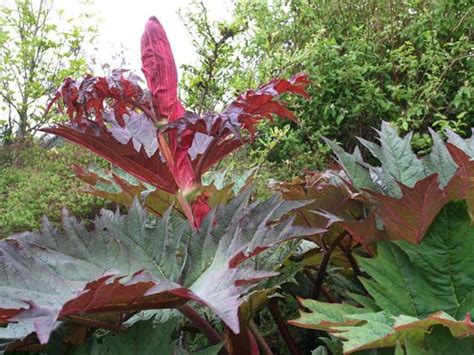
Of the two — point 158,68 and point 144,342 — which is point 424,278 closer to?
point 144,342

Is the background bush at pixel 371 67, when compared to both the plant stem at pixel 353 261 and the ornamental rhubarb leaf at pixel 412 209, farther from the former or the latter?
the ornamental rhubarb leaf at pixel 412 209

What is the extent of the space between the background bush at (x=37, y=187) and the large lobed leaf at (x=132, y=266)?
5.83ft

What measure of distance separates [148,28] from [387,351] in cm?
50

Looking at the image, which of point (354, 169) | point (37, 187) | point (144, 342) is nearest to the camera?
point (144, 342)

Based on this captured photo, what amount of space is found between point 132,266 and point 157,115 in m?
0.22

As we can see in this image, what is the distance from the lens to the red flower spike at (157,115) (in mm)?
702

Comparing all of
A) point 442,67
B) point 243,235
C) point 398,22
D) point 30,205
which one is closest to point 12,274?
point 243,235

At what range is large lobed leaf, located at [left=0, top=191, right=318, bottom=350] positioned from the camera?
0.49 meters

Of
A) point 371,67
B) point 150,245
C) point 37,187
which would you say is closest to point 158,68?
point 150,245

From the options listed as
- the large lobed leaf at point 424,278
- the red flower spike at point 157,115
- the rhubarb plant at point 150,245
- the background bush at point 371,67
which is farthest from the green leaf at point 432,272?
the background bush at point 371,67

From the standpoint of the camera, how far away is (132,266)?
1.99 ft

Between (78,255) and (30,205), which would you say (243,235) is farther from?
(30,205)

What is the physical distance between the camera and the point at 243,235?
1.89 ft

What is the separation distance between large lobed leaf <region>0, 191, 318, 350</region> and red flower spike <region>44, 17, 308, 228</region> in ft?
0.26
